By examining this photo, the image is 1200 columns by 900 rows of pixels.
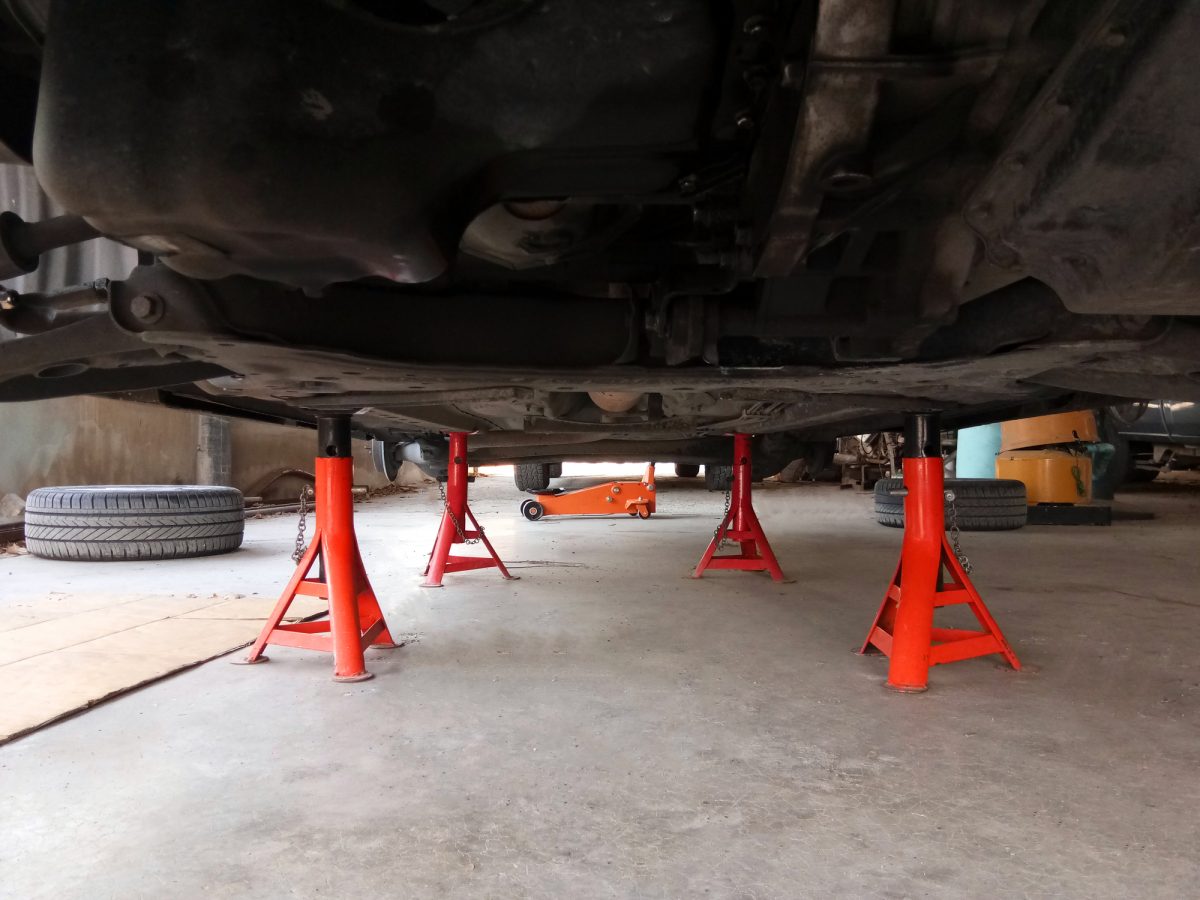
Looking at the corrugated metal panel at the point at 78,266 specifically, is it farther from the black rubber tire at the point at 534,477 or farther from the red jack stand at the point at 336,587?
the black rubber tire at the point at 534,477

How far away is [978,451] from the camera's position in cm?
620

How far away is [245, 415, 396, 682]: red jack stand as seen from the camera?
1.73 meters

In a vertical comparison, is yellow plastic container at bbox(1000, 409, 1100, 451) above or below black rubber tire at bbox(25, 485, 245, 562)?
above

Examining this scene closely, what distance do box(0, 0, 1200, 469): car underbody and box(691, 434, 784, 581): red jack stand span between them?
1.90 m

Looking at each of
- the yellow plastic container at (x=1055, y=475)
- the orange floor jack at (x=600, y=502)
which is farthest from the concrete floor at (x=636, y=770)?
the orange floor jack at (x=600, y=502)

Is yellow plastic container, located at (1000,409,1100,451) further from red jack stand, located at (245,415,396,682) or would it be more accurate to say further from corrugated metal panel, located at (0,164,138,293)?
corrugated metal panel, located at (0,164,138,293)

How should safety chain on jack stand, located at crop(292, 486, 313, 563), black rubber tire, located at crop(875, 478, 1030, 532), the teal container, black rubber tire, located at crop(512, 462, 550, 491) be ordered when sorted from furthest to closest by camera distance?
black rubber tire, located at crop(512, 462, 550, 491), the teal container, black rubber tire, located at crop(875, 478, 1030, 532), safety chain on jack stand, located at crop(292, 486, 313, 563)

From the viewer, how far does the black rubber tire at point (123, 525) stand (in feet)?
11.7

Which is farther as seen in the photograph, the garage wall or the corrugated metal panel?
the garage wall

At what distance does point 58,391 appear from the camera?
1.46 meters

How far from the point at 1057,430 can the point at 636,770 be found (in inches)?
204

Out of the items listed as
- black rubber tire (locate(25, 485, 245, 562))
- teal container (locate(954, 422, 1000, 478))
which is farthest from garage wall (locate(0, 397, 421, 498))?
teal container (locate(954, 422, 1000, 478))

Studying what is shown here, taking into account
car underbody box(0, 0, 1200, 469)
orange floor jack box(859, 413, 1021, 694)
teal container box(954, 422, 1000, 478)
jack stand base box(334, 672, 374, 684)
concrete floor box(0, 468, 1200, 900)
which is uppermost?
car underbody box(0, 0, 1200, 469)

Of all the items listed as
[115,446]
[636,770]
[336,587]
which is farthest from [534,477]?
[636,770]
